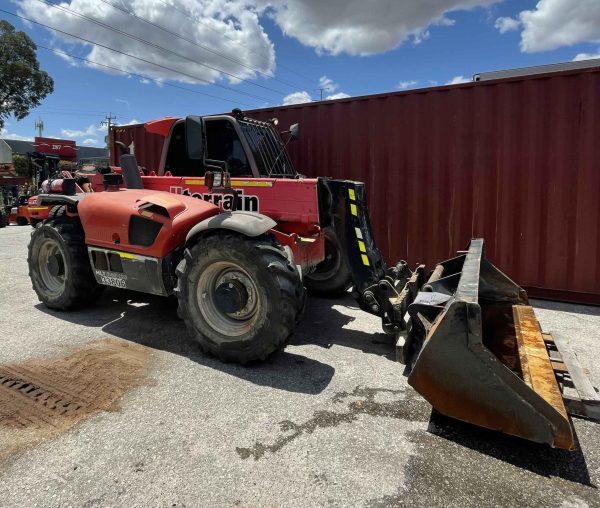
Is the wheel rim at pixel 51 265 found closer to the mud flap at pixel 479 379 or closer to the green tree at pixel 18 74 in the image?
the mud flap at pixel 479 379

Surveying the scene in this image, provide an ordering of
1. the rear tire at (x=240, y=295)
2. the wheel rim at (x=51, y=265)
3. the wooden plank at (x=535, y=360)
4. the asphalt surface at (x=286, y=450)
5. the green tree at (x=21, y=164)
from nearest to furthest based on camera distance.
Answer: the asphalt surface at (x=286, y=450)
the wooden plank at (x=535, y=360)
the rear tire at (x=240, y=295)
the wheel rim at (x=51, y=265)
the green tree at (x=21, y=164)

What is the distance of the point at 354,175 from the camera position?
7.55 m

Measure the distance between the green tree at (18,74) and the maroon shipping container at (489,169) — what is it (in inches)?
1223

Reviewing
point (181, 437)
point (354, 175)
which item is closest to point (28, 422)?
point (181, 437)

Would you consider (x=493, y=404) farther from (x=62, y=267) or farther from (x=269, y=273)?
(x=62, y=267)

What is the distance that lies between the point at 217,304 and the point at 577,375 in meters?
2.87

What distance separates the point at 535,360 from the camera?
308 cm

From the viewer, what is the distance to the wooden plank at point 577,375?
2.61 metres

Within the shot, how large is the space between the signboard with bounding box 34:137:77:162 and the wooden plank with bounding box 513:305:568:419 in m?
17.8

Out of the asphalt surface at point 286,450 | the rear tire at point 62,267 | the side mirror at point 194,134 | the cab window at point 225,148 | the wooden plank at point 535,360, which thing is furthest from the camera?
the rear tire at point 62,267

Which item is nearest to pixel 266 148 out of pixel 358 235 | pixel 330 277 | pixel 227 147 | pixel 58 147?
pixel 227 147

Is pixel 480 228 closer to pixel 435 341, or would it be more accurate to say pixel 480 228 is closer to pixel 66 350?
pixel 435 341

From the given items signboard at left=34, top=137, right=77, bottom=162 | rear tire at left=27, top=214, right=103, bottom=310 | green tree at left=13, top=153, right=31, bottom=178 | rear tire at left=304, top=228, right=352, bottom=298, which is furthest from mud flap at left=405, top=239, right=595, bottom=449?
green tree at left=13, top=153, right=31, bottom=178

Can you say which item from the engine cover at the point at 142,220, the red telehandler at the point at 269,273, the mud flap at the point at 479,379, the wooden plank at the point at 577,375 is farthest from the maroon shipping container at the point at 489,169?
the engine cover at the point at 142,220
